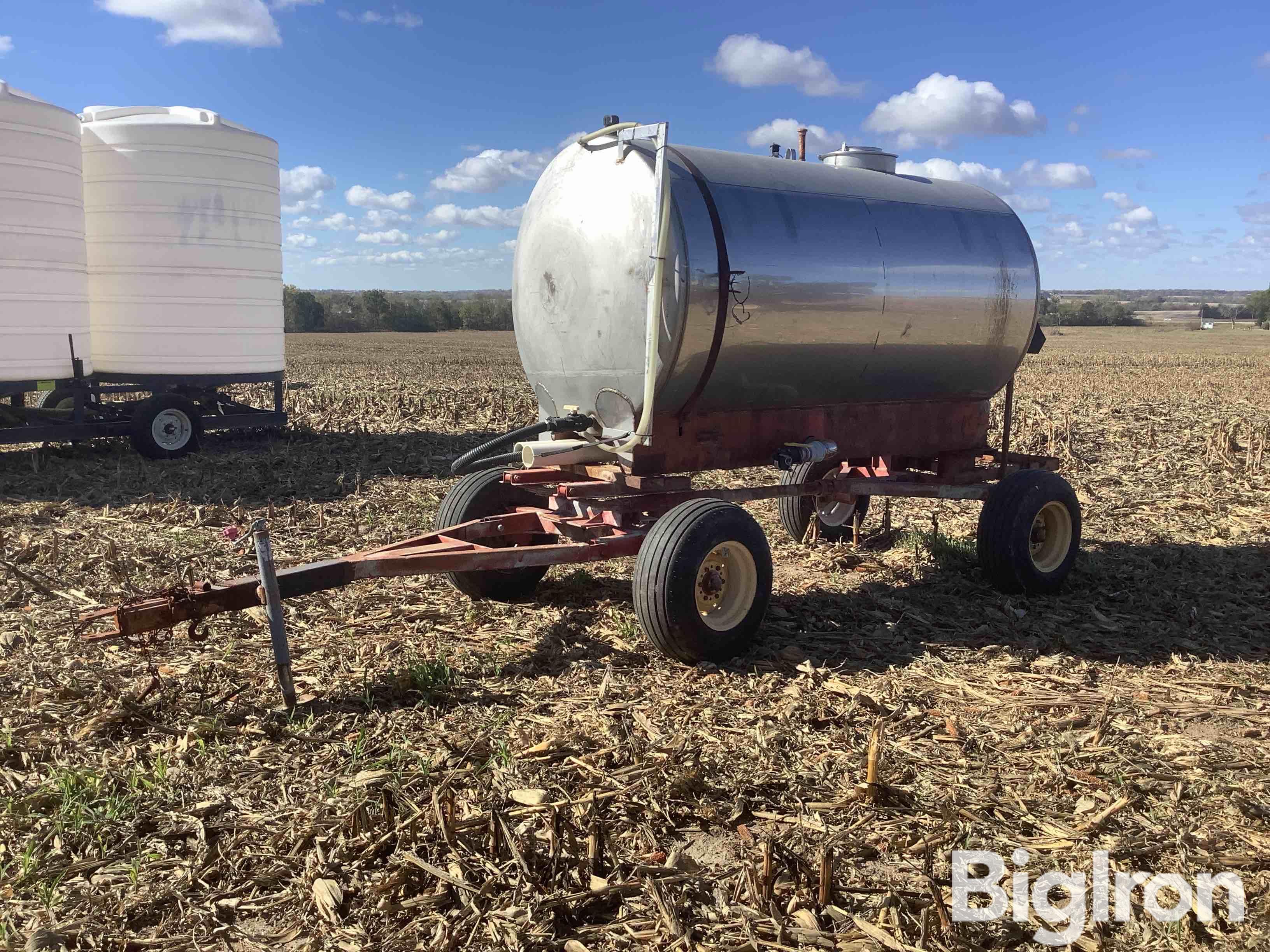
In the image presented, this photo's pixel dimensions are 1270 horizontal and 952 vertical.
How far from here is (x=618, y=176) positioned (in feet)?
19.7

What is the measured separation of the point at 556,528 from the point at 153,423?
7.84m

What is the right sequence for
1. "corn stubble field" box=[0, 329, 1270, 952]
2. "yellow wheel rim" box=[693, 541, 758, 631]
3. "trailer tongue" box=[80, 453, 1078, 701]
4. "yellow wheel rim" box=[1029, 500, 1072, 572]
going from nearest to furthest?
"corn stubble field" box=[0, 329, 1270, 952]
"trailer tongue" box=[80, 453, 1078, 701]
"yellow wheel rim" box=[693, 541, 758, 631]
"yellow wheel rim" box=[1029, 500, 1072, 572]

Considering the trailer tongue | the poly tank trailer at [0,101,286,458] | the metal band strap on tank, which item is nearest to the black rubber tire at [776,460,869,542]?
the trailer tongue

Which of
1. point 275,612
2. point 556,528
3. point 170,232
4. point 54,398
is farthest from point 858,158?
point 54,398

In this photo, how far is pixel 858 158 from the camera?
7.62 m

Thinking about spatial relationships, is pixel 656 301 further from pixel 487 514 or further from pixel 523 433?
pixel 487 514

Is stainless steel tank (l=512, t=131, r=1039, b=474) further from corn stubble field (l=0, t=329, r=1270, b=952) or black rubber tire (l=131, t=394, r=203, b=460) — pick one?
black rubber tire (l=131, t=394, r=203, b=460)

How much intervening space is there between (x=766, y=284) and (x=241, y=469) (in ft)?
25.1

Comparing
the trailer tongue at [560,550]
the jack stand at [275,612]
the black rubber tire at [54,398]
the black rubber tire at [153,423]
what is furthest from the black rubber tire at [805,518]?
the black rubber tire at [54,398]

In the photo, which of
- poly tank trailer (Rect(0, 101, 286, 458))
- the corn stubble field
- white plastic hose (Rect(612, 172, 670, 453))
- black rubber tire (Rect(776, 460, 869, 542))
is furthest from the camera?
poly tank trailer (Rect(0, 101, 286, 458))

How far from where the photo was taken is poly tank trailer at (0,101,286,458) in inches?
446

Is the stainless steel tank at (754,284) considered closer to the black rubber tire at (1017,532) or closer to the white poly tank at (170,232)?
the black rubber tire at (1017,532)

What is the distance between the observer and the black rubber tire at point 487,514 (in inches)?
267

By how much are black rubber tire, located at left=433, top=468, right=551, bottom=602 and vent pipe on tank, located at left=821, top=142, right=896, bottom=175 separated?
3.40 meters
